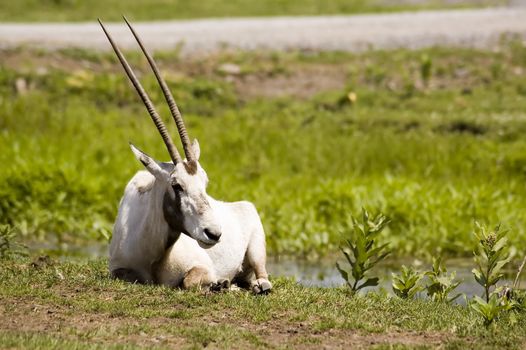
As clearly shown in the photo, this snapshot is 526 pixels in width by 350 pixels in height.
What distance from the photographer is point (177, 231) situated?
862 cm

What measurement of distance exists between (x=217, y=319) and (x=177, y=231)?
1109mm

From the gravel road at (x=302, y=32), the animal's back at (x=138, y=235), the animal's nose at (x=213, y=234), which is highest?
the gravel road at (x=302, y=32)

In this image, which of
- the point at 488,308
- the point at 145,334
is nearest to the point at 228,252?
the point at 145,334

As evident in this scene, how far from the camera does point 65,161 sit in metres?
15.0

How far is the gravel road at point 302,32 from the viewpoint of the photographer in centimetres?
2145

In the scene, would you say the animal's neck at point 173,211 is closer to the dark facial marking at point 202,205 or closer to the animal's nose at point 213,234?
the dark facial marking at point 202,205

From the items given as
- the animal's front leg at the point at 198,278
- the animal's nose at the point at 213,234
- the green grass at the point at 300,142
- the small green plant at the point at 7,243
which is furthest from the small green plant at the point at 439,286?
the small green plant at the point at 7,243

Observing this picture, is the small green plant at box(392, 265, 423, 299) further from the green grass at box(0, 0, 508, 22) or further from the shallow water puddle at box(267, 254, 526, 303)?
the green grass at box(0, 0, 508, 22)

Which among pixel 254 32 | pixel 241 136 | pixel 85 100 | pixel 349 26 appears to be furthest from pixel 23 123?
pixel 349 26

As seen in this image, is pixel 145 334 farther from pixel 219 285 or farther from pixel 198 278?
pixel 198 278

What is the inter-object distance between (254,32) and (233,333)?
16.1 m

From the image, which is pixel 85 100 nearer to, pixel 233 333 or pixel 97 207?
pixel 97 207

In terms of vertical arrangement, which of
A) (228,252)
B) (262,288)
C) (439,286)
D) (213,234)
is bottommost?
(439,286)

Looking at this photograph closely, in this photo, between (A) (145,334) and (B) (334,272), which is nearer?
(A) (145,334)
